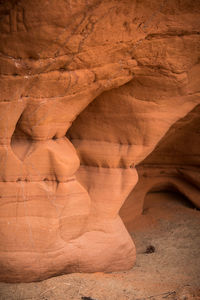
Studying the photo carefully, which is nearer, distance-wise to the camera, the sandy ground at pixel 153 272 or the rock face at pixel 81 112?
the rock face at pixel 81 112

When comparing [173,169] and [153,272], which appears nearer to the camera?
[153,272]

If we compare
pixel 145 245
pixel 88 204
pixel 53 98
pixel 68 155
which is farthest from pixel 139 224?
pixel 53 98

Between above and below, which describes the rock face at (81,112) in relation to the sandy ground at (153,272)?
above

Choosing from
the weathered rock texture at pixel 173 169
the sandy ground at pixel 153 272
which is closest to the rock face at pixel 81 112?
the sandy ground at pixel 153 272

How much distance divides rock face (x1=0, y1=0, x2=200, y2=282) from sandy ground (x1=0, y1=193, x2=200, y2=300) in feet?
0.42

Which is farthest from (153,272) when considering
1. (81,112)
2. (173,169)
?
(173,169)

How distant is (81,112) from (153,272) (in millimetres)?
1429

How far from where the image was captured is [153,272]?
11.6 ft

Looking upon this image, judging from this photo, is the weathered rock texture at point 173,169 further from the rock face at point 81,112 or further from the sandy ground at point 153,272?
the rock face at point 81,112

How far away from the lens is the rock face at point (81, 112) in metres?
2.62

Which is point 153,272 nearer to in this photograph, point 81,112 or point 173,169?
point 81,112

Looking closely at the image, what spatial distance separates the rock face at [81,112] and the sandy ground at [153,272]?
128 mm

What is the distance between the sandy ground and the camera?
2.91 meters

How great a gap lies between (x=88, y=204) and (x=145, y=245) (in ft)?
Answer: 3.63
